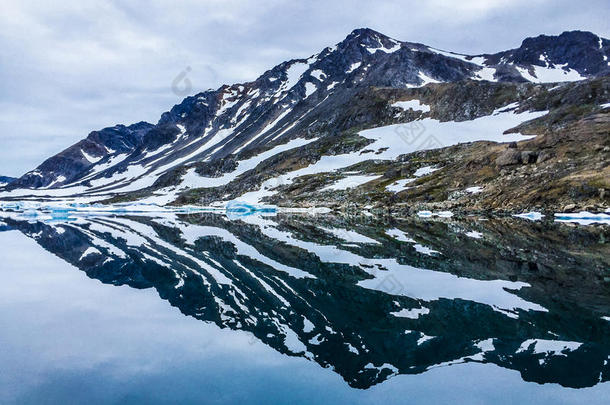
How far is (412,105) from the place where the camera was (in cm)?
16275

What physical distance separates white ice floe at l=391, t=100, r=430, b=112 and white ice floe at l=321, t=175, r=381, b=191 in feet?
202

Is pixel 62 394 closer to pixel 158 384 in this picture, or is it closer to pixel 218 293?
pixel 158 384

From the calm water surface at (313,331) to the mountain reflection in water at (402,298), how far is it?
0.21 ft

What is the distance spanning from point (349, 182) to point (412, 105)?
7067 centimetres

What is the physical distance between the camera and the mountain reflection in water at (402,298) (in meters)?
8.98

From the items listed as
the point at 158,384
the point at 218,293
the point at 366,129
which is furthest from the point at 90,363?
the point at 366,129

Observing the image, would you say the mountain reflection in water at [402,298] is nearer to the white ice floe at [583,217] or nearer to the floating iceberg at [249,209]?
the white ice floe at [583,217]

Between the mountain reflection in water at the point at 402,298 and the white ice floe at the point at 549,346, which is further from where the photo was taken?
the white ice floe at the point at 549,346

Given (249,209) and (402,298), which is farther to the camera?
(249,209)

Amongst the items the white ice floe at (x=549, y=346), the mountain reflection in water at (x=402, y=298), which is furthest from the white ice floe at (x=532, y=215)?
the white ice floe at (x=549, y=346)

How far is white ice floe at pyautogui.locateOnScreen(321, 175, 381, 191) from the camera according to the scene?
103 m

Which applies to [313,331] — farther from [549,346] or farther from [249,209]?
[249,209]

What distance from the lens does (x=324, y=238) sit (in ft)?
108

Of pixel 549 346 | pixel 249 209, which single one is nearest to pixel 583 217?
pixel 549 346
